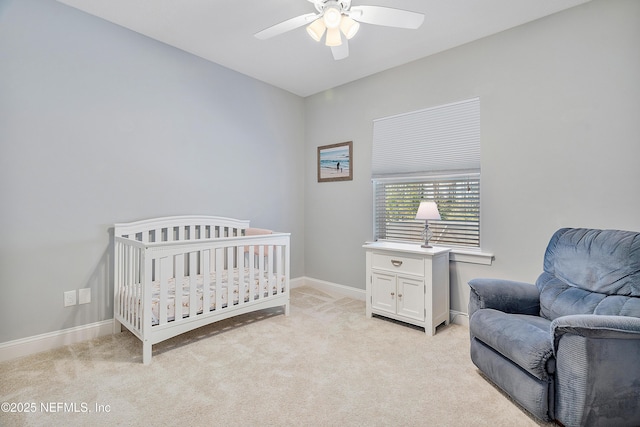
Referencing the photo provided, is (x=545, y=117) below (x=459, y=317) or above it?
above

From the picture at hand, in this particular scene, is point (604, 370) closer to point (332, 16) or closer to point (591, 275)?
point (591, 275)

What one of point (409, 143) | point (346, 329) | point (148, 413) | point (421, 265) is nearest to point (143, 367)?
point (148, 413)

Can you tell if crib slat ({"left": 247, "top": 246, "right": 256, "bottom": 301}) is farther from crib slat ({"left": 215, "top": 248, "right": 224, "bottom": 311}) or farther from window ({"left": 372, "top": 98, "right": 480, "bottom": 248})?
window ({"left": 372, "top": 98, "right": 480, "bottom": 248})

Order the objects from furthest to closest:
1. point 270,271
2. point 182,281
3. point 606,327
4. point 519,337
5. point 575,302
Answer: point 270,271
point 182,281
point 575,302
point 519,337
point 606,327

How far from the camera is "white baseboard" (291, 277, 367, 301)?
3.52m

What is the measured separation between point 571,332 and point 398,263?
1.42 m

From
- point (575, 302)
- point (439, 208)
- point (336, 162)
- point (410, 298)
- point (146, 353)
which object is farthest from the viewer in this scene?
point (336, 162)

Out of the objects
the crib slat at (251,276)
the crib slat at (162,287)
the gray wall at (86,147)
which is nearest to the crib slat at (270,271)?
the crib slat at (251,276)

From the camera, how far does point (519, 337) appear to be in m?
1.58

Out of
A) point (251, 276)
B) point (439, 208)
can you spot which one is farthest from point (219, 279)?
point (439, 208)

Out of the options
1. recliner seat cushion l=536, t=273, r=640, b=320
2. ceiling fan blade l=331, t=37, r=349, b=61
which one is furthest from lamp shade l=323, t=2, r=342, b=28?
recliner seat cushion l=536, t=273, r=640, b=320

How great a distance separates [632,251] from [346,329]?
193 centimetres

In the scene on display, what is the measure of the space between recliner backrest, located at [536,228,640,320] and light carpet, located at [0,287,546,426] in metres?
0.68

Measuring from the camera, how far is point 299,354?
2.20m
